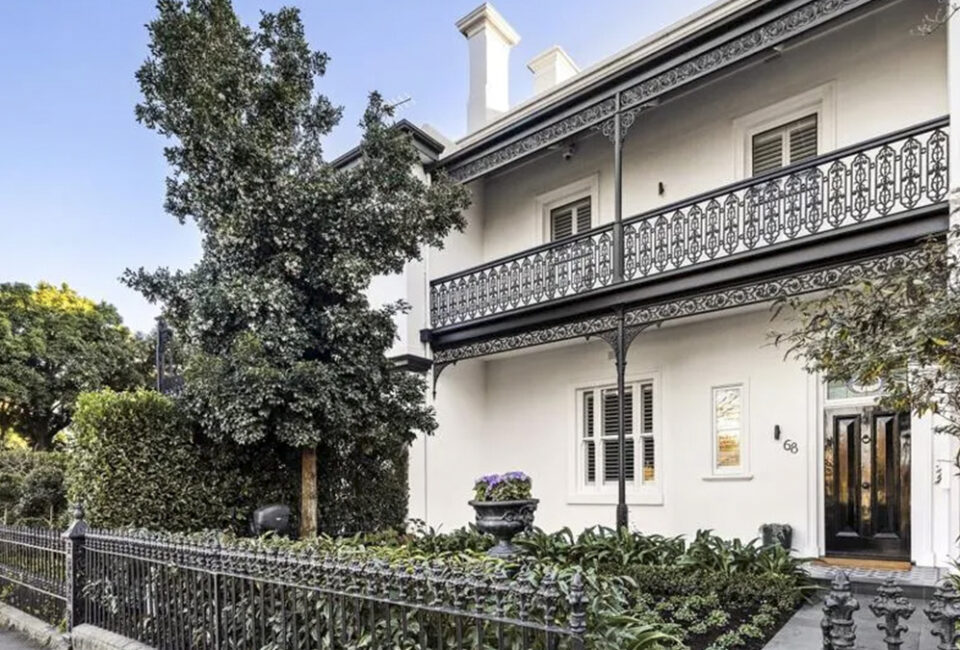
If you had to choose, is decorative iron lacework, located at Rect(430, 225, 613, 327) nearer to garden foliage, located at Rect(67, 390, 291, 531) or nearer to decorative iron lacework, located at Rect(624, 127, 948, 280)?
decorative iron lacework, located at Rect(624, 127, 948, 280)

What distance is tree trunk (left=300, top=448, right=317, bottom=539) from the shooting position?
27.5 feet

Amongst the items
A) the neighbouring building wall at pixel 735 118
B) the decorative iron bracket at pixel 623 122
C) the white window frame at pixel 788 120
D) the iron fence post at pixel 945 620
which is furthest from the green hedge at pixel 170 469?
the white window frame at pixel 788 120

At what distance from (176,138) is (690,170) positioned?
7.60 meters

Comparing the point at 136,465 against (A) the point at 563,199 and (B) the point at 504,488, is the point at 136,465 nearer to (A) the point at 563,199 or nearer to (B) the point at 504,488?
(B) the point at 504,488

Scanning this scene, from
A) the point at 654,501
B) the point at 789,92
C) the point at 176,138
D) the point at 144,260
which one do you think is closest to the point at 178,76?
the point at 176,138

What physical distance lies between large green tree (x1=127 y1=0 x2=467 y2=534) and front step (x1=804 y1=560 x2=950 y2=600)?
17.8 feet

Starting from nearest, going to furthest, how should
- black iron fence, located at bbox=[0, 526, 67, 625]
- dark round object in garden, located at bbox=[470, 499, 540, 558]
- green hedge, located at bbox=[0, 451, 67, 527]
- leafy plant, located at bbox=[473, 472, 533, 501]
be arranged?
1. black iron fence, located at bbox=[0, 526, 67, 625]
2. dark round object in garden, located at bbox=[470, 499, 540, 558]
3. leafy plant, located at bbox=[473, 472, 533, 501]
4. green hedge, located at bbox=[0, 451, 67, 527]

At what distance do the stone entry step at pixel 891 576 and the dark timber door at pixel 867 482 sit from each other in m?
0.53

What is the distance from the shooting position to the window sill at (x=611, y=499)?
10.6 metres

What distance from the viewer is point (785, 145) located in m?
9.88

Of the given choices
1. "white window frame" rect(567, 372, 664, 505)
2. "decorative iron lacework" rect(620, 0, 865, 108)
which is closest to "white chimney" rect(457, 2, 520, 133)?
"decorative iron lacework" rect(620, 0, 865, 108)

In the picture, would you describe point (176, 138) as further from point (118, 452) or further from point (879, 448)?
point (879, 448)

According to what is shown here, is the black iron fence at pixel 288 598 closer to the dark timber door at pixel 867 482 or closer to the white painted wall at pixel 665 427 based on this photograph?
the white painted wall at pixel 665 427

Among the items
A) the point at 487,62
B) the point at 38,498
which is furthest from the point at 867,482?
the point at 38,498
